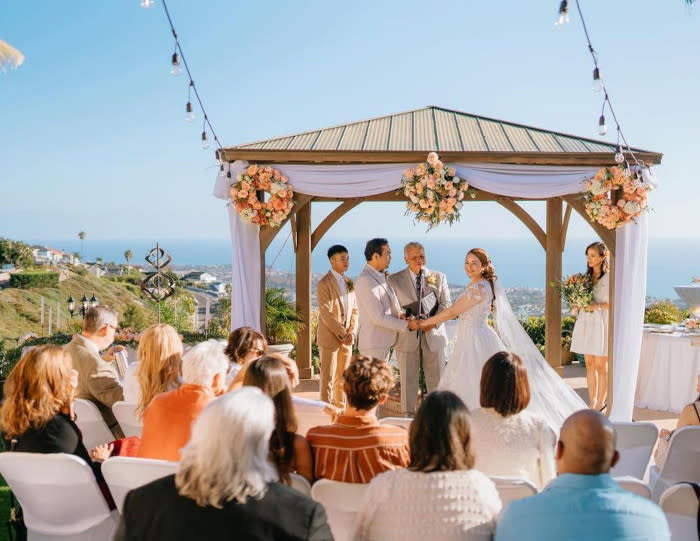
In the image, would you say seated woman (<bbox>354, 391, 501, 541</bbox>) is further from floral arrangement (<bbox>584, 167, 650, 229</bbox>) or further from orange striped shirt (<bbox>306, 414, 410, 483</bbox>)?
floral arrangement (<bbox>584, 167, 650, 229</bbox>)

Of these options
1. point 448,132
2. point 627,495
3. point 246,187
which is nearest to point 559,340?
point 448,132

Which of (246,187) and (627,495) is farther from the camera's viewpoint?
(246,187)

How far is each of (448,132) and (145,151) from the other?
71.4 m

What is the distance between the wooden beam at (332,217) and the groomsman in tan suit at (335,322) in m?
2.12

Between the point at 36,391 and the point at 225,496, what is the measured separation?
5.01ft

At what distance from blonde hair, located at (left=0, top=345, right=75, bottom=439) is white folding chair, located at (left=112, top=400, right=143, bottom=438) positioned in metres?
0.67

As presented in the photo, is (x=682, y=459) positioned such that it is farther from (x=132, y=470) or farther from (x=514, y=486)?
(x=132, y=470)

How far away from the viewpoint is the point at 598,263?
23.0 ft

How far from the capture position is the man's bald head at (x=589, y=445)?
2.10 metres

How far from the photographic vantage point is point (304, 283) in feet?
29.3

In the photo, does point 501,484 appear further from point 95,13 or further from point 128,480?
point 95,13

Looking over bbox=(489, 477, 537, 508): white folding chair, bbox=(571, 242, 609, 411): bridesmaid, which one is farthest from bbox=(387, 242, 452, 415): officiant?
bbox=(489, 477, 537, 508): white folding chair

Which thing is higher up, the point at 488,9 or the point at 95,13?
the point at 95,13

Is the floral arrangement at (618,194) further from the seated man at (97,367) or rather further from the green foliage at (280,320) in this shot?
the seated man at (97,367)
